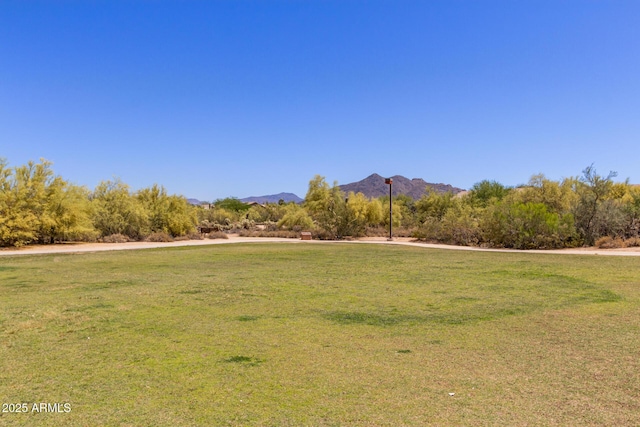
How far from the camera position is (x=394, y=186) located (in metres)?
158

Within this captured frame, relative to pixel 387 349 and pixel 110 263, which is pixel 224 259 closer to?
pixel 110 263

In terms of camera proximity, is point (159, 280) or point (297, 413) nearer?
point (297, 413)

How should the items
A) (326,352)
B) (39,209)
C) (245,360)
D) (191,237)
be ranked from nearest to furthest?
(245,360) < (326,352) < (39,209) < (191,237)

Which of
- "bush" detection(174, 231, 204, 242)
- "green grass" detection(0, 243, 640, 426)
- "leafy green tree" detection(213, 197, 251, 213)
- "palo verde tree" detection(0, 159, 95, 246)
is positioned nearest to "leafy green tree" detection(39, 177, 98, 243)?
"palo verde tree" detection(0, 159, 95, 246)

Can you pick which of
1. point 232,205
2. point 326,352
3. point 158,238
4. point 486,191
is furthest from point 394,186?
point 326,352

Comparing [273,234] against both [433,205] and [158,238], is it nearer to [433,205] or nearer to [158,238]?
[158,238]

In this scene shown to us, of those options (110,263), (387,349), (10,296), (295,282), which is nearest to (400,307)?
Result: (387,349)

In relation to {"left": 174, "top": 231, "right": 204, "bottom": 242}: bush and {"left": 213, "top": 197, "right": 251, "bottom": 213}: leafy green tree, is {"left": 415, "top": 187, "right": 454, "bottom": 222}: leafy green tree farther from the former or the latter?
{"left": 213, "top": 197, "right": 251, "bottom": 213}: leafy green tree

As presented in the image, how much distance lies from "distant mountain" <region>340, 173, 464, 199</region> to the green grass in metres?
140

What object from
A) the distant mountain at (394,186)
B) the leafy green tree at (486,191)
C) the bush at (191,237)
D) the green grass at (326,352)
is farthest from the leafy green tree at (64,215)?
the distant mountain at (394,186)

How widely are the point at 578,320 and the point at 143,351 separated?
6.31 m

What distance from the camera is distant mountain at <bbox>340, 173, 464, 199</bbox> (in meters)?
152

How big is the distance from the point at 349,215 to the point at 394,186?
126768mm

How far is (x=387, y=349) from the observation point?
223 inches
